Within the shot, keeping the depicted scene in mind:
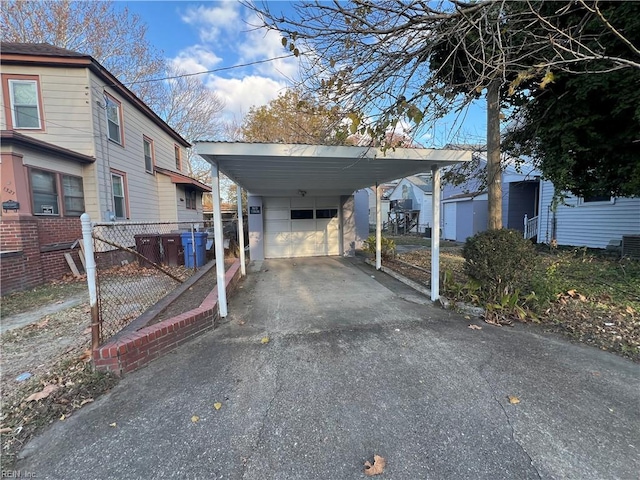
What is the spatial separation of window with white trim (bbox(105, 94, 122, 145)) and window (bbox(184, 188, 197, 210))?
16.6ft

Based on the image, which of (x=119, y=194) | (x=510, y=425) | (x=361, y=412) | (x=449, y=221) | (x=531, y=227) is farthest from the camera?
(x=449, y=221)

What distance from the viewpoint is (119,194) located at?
32.6ft

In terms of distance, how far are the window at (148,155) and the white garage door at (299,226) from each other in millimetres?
5651

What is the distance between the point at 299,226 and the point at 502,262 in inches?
282

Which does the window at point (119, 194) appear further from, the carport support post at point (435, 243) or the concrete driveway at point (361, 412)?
the carport support post at point (435, 243)

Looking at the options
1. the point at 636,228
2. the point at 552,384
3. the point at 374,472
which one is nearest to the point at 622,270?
the point at 636,228

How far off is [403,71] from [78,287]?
790 centimetres

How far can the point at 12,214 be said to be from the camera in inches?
251

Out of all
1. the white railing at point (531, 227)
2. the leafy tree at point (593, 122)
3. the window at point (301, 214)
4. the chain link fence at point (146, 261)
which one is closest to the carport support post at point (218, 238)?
the chain link fence at point (146, 261)

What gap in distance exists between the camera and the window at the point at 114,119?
30.4 ft

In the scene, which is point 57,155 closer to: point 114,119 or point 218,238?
point 114,119

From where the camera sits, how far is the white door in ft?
57.0

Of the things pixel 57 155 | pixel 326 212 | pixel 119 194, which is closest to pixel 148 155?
pixel 119 194

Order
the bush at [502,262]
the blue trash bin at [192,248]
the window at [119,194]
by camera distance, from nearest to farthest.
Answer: the bush at [502,262], the blue trash bin at [192,248], the window at [119,194]
